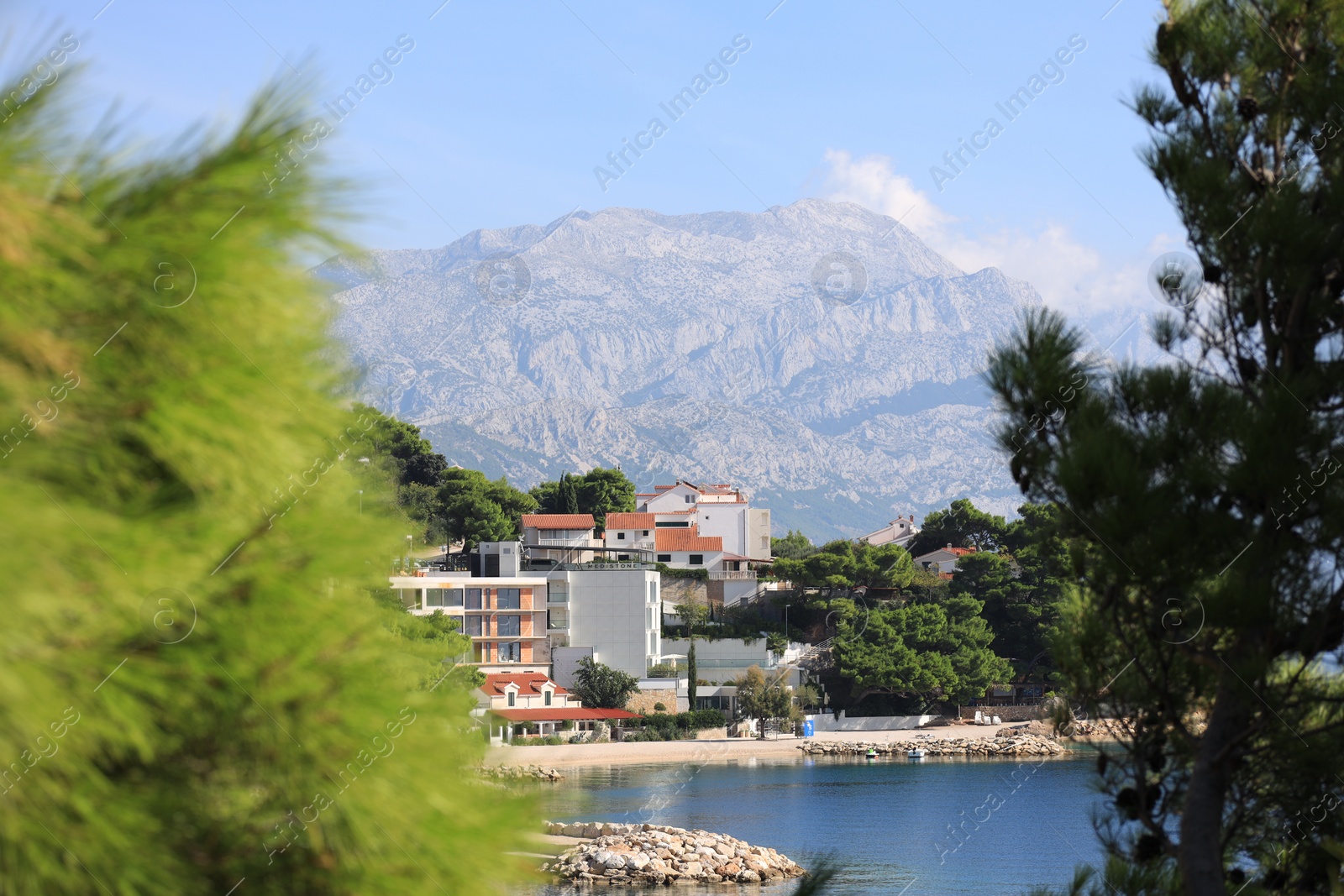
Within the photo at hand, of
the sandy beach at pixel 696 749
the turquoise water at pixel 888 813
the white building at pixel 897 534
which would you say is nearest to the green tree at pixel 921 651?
the sandy beach at pixel 696 749

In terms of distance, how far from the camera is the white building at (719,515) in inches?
2552

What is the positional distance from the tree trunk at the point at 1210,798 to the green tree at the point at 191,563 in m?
2.69

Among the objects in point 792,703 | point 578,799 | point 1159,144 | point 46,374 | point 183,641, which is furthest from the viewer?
point 792,703

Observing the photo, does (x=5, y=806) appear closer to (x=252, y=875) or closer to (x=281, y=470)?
(x=252, y=875)

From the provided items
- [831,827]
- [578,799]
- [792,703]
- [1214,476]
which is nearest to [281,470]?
[578,799]

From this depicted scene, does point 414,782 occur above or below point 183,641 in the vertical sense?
below

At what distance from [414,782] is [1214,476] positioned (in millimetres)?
2485

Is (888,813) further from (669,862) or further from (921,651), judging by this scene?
(921,651)

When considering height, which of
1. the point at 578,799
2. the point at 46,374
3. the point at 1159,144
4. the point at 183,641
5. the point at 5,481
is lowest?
the point at 578,799

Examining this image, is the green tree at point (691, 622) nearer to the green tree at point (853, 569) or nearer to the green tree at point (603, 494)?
the green tree at point (853, 569)

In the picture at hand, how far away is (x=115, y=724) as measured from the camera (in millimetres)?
1235

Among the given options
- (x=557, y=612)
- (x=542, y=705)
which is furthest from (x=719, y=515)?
(x=542, y=705)

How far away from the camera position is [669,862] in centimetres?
2194

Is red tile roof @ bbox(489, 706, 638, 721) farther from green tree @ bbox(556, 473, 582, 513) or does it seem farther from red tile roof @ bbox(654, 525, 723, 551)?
green tree @ bbox(556, 473, 582, 513)
